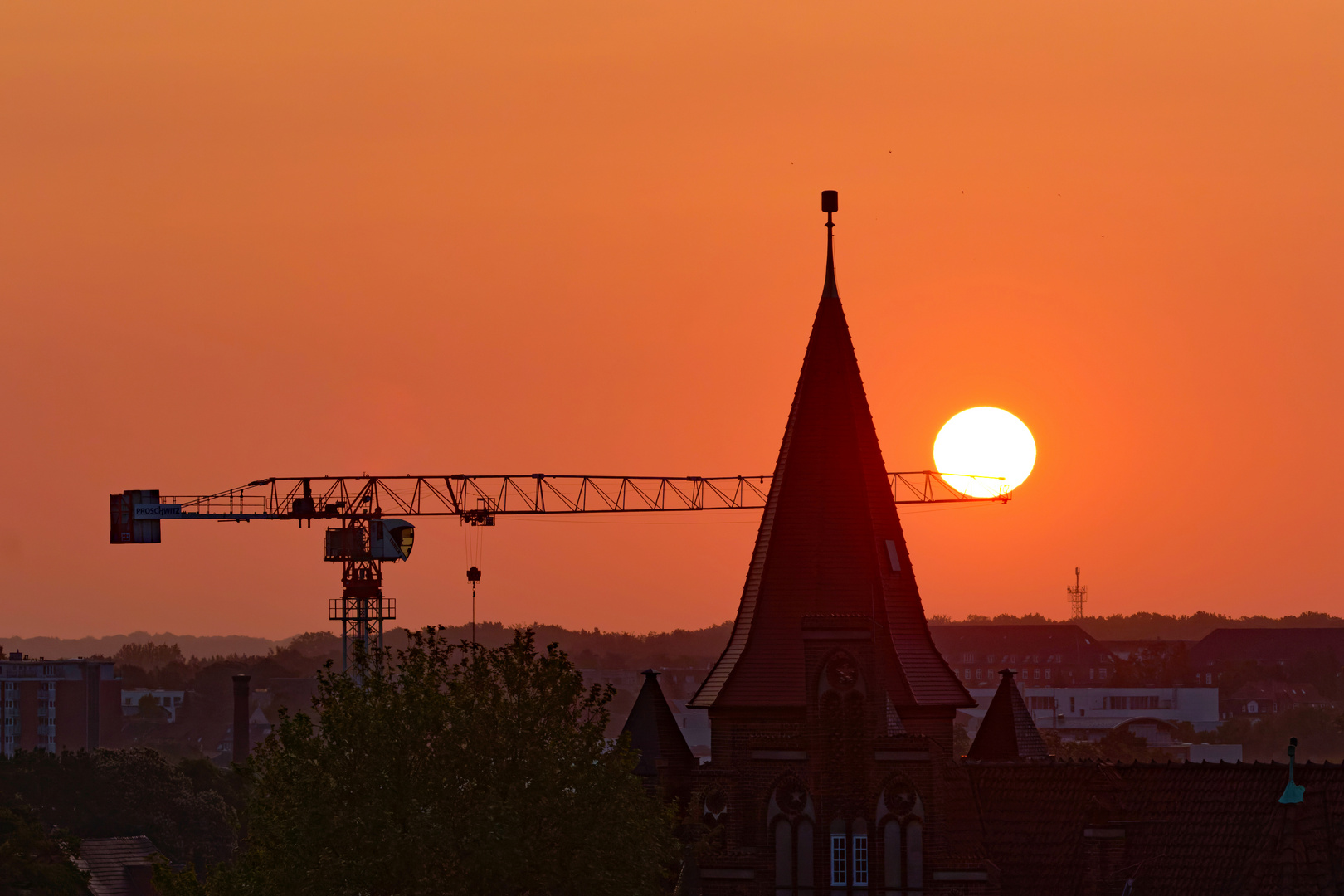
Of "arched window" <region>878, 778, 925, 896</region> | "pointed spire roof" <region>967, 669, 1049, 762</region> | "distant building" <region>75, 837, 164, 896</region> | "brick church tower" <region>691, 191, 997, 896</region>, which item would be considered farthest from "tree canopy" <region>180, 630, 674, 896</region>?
"distant building" <region>75, 837, 164, 896</region>

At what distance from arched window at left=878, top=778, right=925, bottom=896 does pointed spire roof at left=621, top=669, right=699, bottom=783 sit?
25.6 ft

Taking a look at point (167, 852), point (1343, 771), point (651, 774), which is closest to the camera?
point (1343, 771)

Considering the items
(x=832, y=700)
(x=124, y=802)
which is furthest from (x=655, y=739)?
(x=124, y=802)

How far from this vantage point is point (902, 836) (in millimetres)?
63031

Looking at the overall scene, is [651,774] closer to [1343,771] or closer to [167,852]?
[1343,771]

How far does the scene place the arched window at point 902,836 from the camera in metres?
62.9

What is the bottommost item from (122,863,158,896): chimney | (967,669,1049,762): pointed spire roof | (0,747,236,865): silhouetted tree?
(122,863,158,896): chimney

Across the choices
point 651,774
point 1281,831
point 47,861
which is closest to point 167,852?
point 47,861

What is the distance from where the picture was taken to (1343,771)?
63.7 meters

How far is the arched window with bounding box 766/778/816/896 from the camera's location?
207 feet

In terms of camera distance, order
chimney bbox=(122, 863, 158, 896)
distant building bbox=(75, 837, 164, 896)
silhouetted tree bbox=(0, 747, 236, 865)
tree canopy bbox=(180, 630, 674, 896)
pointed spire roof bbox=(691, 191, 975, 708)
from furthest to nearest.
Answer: silhouetted tree bbox=(0, 747, 236, 865), chimney bbox=(122, 863, 158, 896), distant building bbox=(75, 837, 164, 896), pointed spire roof bbox=(691, 191, 975, 708), tree canopy bbox=(180, 630, 674, 896)

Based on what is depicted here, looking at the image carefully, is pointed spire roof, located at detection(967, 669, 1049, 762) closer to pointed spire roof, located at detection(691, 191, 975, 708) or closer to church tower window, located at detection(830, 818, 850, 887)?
pointed spire roof, located at detection(691, 191, 975, 708)

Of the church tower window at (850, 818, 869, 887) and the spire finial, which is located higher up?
the spire finial

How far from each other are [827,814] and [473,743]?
10.9m
